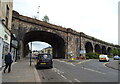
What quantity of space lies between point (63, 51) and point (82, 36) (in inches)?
429

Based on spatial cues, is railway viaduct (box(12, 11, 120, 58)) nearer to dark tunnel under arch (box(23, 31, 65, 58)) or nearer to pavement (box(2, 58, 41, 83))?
dark tunnel under arch (box(23, 31, 65, 58))

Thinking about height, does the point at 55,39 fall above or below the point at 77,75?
above

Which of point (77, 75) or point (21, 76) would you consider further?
point (77, 75)

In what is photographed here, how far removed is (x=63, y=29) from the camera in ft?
132

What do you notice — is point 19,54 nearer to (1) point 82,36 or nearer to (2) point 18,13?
(2) point 18,13

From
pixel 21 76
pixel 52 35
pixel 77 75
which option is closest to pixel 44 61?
pixel 77 75

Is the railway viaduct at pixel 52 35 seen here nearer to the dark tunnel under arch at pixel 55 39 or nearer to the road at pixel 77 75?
the dark tunnel under arch at pixel 55 39

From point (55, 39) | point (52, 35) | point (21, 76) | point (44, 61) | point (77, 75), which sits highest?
point (52, 35)

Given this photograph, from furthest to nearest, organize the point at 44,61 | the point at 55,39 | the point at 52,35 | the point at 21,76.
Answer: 1. the point at 55,39
2. the point at 52,35
3. the point at 44,61
4. the point at 21,76

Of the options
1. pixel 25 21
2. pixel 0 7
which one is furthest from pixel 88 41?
pixel 0 7

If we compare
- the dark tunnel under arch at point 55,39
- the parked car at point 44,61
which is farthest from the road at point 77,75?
the dark tunnel under arch at point 55,39

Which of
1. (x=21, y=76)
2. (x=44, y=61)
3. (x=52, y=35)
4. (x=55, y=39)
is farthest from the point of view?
(x=55, y=39)

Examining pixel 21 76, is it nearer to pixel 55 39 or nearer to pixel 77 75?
pixel 77 75

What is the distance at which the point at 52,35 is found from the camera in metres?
39.6
